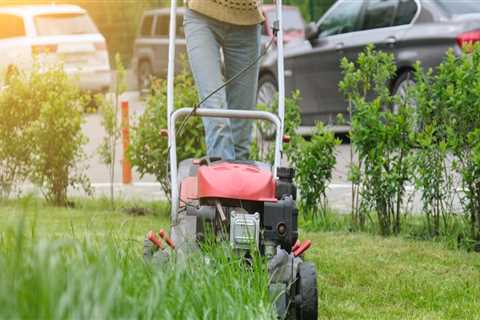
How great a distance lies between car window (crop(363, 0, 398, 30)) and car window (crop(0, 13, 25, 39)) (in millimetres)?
9224

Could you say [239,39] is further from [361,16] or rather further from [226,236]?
[361,16]

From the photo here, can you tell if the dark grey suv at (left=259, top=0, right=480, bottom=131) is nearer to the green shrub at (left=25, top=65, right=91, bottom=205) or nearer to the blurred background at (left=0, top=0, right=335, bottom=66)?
the green shrub at (left=25, top=65, right=91, bottom=205)

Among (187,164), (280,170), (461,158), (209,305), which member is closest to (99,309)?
(209,305)

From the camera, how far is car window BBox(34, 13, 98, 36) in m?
21.6

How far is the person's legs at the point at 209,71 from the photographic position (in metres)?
6.05

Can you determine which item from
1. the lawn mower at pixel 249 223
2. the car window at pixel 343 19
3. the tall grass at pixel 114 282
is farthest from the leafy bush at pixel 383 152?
the car window at pixel 343 19

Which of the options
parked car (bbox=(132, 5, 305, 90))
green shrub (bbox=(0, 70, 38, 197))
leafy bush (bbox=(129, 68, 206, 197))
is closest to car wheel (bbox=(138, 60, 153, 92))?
parked car (bbox=(132, 5, 305, 90))

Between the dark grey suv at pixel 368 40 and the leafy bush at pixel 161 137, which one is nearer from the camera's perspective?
the leafy bush at pixel 161 137

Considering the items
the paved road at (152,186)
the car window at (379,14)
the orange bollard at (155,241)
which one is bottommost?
the orange bollard at (155,241)

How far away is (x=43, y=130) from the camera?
955 centimetres

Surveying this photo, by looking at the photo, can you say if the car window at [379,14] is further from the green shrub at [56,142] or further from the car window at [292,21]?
the car window at [292,21]

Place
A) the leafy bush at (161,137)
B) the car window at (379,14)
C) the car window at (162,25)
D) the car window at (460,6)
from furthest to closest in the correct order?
the car window at (162,25), the car window at (379,14), the car window at (460,6), the leafy bush at (161,137)

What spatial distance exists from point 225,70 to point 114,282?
3158mm

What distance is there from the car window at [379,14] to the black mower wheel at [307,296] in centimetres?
870
